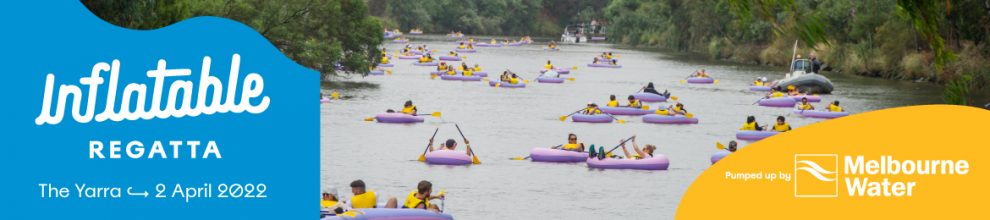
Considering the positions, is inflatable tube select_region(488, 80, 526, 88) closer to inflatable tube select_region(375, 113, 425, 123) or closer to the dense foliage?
the dense foliage

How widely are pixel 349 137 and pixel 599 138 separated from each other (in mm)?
5417

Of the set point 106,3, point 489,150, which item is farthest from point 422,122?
point 106,3

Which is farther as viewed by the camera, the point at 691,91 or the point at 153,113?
the point at 691,91

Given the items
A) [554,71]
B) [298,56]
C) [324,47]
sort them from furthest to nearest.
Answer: [554,71] < [324,47] < [298,56]

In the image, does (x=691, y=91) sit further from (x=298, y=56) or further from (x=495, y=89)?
(x=298, y=56)

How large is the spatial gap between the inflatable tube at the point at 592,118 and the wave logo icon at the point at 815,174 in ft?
85.0

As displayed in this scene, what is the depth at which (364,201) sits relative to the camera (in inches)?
668

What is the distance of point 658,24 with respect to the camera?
9350 cm

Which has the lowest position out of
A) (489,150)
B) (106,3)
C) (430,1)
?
(489,150)

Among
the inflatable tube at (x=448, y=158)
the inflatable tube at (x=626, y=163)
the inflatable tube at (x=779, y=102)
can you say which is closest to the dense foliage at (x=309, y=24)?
the inflatable tube at (x=448, y=158)

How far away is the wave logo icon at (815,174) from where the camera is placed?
9.55 metres

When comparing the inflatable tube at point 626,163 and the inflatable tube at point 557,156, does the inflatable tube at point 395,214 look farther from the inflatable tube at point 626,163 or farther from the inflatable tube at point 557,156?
the inflatable tube at point 557,156

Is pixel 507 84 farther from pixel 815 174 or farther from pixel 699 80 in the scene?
pixel 815 174

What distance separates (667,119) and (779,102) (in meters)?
7.33
